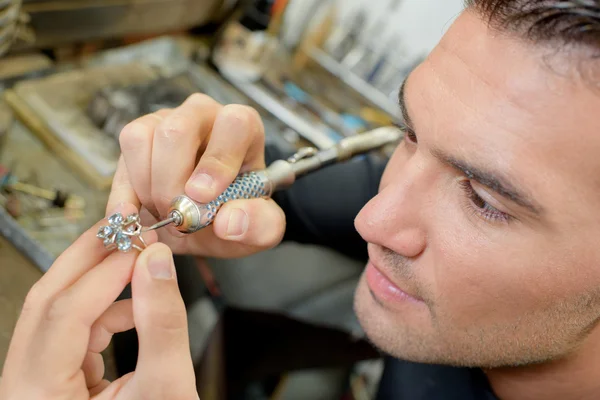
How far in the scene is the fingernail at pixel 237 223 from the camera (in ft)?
2.07

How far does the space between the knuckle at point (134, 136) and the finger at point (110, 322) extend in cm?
20

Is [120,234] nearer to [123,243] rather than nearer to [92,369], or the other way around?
[123,243]

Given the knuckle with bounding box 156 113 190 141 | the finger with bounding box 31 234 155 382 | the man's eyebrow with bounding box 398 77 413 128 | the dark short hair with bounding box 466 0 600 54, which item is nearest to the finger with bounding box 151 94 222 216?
the knuckle with bounding box 156 113 190 141

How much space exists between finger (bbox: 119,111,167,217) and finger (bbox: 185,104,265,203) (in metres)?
0.07

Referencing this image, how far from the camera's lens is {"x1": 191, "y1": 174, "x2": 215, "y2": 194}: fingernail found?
602 mm

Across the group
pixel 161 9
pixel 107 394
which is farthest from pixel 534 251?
pixel 161 9

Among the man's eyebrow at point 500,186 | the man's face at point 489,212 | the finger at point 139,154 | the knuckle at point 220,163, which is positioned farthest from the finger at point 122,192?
the man's eyebrow at point 500,186

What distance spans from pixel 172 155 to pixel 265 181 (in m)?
0.12

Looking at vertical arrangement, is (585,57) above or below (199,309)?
above

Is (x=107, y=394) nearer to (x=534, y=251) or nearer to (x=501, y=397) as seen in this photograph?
(x=534, y=251)

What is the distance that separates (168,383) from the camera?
51cm

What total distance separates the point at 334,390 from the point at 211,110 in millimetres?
891

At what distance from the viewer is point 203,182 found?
0.61 meters

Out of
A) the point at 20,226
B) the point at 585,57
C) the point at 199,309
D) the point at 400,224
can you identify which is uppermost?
the point at 585,57
